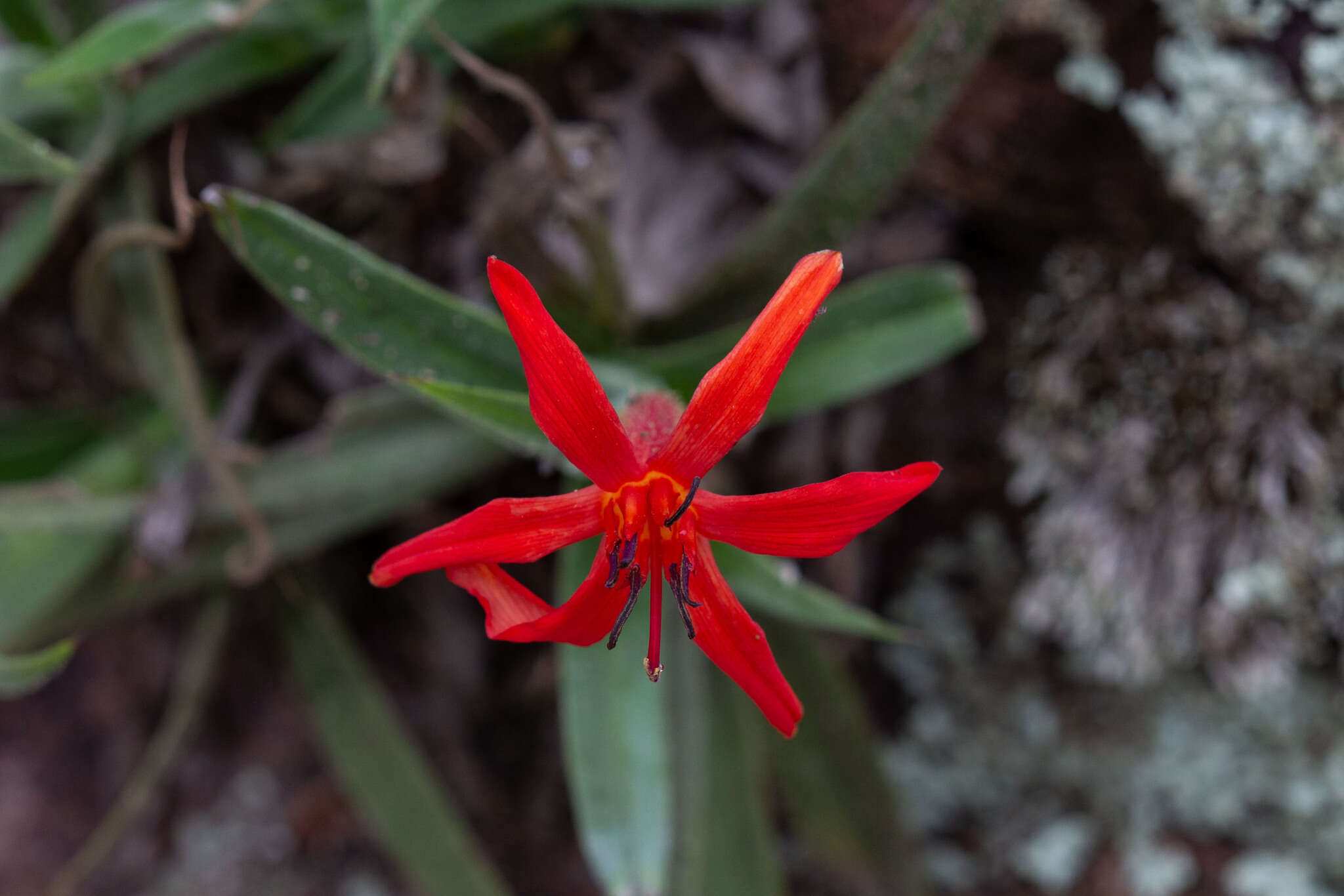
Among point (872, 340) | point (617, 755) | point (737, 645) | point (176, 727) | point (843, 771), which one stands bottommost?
point (843, 771)

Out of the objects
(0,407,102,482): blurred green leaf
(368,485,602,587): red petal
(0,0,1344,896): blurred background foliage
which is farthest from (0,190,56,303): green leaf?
(368,485,602,587): red petal

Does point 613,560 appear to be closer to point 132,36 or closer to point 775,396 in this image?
point 775,396

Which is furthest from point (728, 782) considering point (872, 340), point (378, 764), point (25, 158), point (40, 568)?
point (25, 158)

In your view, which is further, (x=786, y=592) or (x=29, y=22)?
(x=29, y=22)

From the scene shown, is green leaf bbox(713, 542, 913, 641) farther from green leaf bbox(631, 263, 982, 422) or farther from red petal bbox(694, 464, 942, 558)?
red petal bbox(694, 464, 942, 558)

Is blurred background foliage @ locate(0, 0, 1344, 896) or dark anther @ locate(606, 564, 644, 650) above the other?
dark anther @ locate(606, 564, 644, 650)
